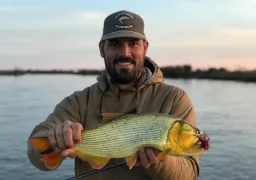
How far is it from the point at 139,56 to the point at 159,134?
98cm

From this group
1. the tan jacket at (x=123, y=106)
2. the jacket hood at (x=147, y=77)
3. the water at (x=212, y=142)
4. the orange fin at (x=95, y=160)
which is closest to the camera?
the orange fin at (x=95, y=160)

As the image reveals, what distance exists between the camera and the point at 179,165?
342 cm

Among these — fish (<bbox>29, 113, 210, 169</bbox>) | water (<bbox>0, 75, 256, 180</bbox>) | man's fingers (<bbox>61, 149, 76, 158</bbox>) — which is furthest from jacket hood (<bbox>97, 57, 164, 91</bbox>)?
water (<bbox>0, 75, 256, 180</bbox>)

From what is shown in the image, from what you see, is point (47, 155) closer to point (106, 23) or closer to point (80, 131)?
point (80, 131)

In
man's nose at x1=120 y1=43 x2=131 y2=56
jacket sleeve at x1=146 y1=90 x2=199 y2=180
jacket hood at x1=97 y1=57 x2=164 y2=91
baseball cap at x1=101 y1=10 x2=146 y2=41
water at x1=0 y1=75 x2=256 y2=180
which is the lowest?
water at x1=0 y1=75 x2=256 y2=180

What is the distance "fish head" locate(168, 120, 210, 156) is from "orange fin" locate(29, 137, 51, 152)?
2.85 ft

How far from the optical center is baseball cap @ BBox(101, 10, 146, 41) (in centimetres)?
369

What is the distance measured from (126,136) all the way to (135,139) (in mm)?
69

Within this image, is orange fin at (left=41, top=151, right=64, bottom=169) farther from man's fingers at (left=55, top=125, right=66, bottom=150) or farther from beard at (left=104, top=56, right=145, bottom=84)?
beard at (left=104, top=56, right=145, bottom=84)

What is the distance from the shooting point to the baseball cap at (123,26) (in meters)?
3.69

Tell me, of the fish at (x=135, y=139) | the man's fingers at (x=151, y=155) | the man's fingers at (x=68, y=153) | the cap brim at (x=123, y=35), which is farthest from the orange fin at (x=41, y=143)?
the cap brim at (x=123, y=35)

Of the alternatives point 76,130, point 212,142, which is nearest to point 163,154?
point 76,130

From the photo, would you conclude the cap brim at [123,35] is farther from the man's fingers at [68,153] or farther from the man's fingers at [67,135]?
the man's fingers at [68,153]

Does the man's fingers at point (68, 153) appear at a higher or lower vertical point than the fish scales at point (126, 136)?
lower
